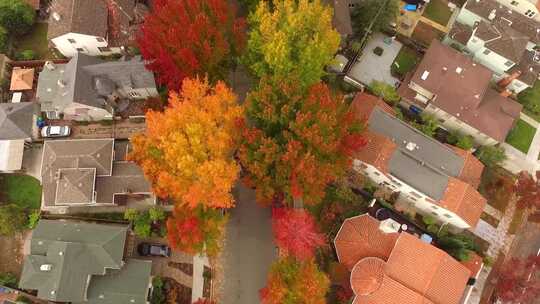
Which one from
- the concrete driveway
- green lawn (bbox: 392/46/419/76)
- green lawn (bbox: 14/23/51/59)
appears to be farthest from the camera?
green lawn (bbox: 392/46/419/76)

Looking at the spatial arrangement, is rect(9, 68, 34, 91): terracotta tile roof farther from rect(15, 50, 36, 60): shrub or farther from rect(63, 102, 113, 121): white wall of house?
rect(63, 102, 113, 121): white wall of house

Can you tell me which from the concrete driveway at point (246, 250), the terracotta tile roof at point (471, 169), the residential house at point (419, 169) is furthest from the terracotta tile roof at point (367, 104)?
the concrete driveway at point (246, 250)

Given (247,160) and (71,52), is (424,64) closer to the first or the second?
(247,160)

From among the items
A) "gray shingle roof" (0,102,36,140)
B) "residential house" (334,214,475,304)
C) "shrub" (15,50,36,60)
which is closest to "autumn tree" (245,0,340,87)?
"residential house" (334,214,475,304)

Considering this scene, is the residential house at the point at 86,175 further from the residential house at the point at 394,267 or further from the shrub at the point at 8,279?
the residential house at the point at 394,267

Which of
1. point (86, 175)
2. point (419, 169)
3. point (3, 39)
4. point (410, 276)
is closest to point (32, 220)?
point (86, 175)

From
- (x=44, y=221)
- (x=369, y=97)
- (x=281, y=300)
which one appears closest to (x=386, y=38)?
(x=369, y=97)
